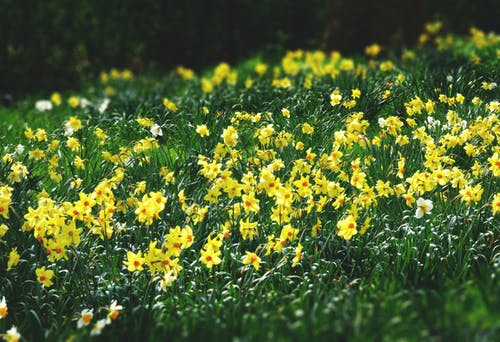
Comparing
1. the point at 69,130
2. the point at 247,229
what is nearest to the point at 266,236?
the point at 247,229

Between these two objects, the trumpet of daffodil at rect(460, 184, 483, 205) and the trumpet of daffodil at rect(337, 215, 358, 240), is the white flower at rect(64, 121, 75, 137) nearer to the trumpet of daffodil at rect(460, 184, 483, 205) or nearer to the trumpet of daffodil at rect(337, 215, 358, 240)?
the trumpet of daffodil at rect(337, 215, 358, 240)

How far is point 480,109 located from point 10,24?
6910 mm

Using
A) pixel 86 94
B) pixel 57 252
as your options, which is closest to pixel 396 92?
pixel 57 252

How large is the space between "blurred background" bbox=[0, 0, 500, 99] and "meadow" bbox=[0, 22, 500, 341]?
12.7 feet

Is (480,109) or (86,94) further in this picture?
(86,94)

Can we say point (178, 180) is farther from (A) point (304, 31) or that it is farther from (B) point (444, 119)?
(A) point (304, 31)

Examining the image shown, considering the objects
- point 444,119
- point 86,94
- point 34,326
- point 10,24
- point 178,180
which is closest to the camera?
point 34,326

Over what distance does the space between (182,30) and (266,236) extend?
24.0 ft

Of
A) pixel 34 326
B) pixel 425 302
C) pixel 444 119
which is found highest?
pixel 444 119

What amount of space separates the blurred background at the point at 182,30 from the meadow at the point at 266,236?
388cm

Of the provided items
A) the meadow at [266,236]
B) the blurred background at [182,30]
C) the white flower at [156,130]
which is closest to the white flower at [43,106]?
the blurred background at [182,30]

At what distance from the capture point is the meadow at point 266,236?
256 centimetres

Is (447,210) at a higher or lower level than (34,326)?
higher

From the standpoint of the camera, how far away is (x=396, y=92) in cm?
534
